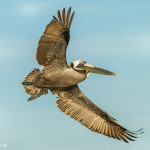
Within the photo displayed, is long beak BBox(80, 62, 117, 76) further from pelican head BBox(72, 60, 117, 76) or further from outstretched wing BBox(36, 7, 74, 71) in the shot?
outstretched wing BBox(36, 7, 74, 71)

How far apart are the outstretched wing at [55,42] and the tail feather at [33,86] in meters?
0.72

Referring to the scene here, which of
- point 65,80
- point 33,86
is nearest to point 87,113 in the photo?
point 65,80

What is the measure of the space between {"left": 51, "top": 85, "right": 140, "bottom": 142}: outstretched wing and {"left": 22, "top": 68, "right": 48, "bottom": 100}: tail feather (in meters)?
0.46

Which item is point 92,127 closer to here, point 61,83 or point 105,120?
point 105,120

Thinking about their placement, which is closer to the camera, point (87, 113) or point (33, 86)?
point (33, 86)

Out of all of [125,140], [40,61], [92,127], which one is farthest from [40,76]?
[125,140]

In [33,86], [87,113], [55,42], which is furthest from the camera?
[87,113]

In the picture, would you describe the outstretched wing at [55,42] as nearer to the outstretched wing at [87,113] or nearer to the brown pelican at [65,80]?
the brown pelican at [65,80]

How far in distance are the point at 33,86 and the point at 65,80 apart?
1311 mm

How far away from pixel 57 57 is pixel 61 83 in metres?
0.96

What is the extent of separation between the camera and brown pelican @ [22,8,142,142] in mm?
16188

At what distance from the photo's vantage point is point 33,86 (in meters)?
17.1

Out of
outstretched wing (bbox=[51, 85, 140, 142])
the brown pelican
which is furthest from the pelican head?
outstretched wing (bbox=[51, 85, 140, 142])

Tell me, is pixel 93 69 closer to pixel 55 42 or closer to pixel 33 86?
pixel 55 42
